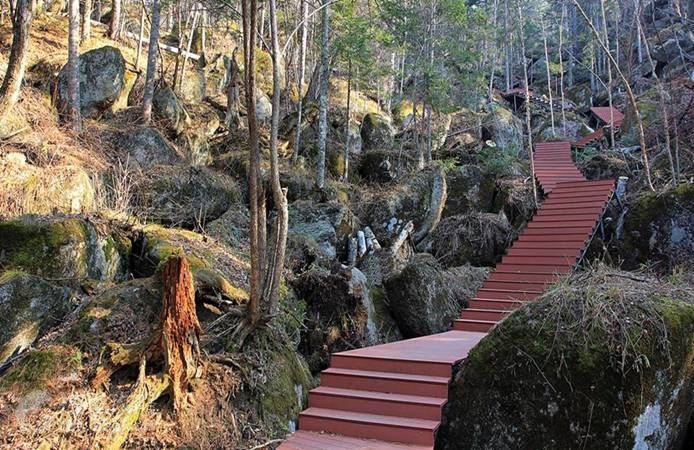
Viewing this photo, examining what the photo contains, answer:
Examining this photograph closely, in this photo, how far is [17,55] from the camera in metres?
6.93

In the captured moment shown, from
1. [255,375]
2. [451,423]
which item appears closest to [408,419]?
[451,423]

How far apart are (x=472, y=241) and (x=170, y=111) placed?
27.1 ft

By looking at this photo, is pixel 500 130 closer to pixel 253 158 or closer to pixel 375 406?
pixel 253 158

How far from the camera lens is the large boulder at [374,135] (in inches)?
684

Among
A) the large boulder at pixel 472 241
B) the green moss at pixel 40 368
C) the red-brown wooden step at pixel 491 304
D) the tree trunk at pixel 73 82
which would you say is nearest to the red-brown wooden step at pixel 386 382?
the green moss at pixel 40 368

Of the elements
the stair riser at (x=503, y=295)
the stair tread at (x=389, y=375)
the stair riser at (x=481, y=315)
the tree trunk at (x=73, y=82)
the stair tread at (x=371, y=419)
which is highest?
the tree trunk at (x=73, y=82)

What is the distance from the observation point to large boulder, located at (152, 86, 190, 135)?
1280 cm

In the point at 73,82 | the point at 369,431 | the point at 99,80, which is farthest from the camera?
the point at 99,80

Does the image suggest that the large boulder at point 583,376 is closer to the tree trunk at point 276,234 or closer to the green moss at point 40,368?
the tree trunk at point 276,234

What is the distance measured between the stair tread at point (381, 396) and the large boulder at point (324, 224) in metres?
Result: 4.83

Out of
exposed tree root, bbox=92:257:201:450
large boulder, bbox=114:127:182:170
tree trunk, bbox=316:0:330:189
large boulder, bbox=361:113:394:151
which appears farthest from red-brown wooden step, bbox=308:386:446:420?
large boulder, bbox=361:113:394:151

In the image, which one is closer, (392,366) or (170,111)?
(392,366)

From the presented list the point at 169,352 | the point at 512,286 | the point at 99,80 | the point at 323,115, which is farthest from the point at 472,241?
the point at 99,80

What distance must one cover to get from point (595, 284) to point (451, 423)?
1824 millimetres
